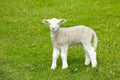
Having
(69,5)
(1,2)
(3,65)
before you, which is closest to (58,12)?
(69,5)

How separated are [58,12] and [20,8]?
3402 mm

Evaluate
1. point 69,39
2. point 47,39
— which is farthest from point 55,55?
point 47,39

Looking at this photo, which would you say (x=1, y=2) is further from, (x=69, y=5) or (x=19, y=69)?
(x=19, y=69)

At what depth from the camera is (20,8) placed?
2838 centimetres

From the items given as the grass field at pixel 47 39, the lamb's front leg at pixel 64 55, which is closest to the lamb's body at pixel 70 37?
the lamb's front leg at pixel 64 55

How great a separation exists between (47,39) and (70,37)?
572 cm

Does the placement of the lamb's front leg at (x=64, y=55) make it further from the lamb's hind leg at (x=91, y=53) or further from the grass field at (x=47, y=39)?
the lamb's hind leg at (x=91, y=53)

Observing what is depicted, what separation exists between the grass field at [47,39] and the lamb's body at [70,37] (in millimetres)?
875

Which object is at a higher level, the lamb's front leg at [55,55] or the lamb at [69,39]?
the lamb at [69,39]

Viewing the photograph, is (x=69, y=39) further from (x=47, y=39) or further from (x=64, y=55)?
(x=47, y=39)

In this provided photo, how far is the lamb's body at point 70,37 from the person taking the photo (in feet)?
42.7

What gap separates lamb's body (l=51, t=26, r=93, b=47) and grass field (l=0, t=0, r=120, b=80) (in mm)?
875

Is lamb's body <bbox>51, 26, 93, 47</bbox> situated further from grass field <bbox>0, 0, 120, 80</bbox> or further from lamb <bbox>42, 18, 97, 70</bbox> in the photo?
grass field <bbox>0, 0, 120, 80</bbox>

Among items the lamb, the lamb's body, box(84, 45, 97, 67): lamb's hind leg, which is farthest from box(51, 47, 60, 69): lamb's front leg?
box(84, 45, 97, 67): lamb's hind leg
